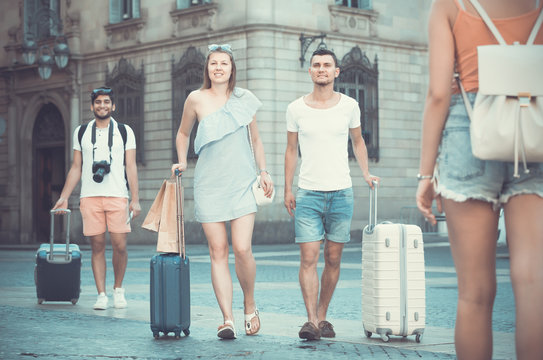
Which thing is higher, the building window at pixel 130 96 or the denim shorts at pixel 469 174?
the building window at pixel 130 96

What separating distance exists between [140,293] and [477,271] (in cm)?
751

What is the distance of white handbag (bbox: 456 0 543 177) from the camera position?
344 centimetres

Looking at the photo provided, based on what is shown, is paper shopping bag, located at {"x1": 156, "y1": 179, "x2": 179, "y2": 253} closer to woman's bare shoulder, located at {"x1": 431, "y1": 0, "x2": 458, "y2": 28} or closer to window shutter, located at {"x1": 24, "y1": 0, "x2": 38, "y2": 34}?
woman's bare shoulder, located at {"x1": 431, "y1": 0, "x2": 458, "y2": 28}

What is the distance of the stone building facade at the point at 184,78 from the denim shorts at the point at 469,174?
21.3m

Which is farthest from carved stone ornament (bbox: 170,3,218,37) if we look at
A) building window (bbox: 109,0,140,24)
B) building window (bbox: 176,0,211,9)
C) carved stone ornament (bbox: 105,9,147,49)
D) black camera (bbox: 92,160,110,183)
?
black camera (bbox: 92,160,110,183)

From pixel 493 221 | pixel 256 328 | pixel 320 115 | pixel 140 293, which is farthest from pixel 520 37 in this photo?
pixel 140 293

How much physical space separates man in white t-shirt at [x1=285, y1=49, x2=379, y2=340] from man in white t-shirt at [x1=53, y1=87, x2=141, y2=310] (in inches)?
92.8

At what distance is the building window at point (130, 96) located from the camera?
28.1m

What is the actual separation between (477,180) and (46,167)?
2914 centimetres

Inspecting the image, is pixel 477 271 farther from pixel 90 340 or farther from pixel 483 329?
pixel 90 340

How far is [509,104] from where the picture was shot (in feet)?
11.5

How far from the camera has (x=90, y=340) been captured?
672 cm

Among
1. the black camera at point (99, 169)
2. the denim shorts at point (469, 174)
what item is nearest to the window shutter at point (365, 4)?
the black camera at point (99, 169)

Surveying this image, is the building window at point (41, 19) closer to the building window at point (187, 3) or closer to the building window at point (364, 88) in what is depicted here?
the building window at point (187, 3)
